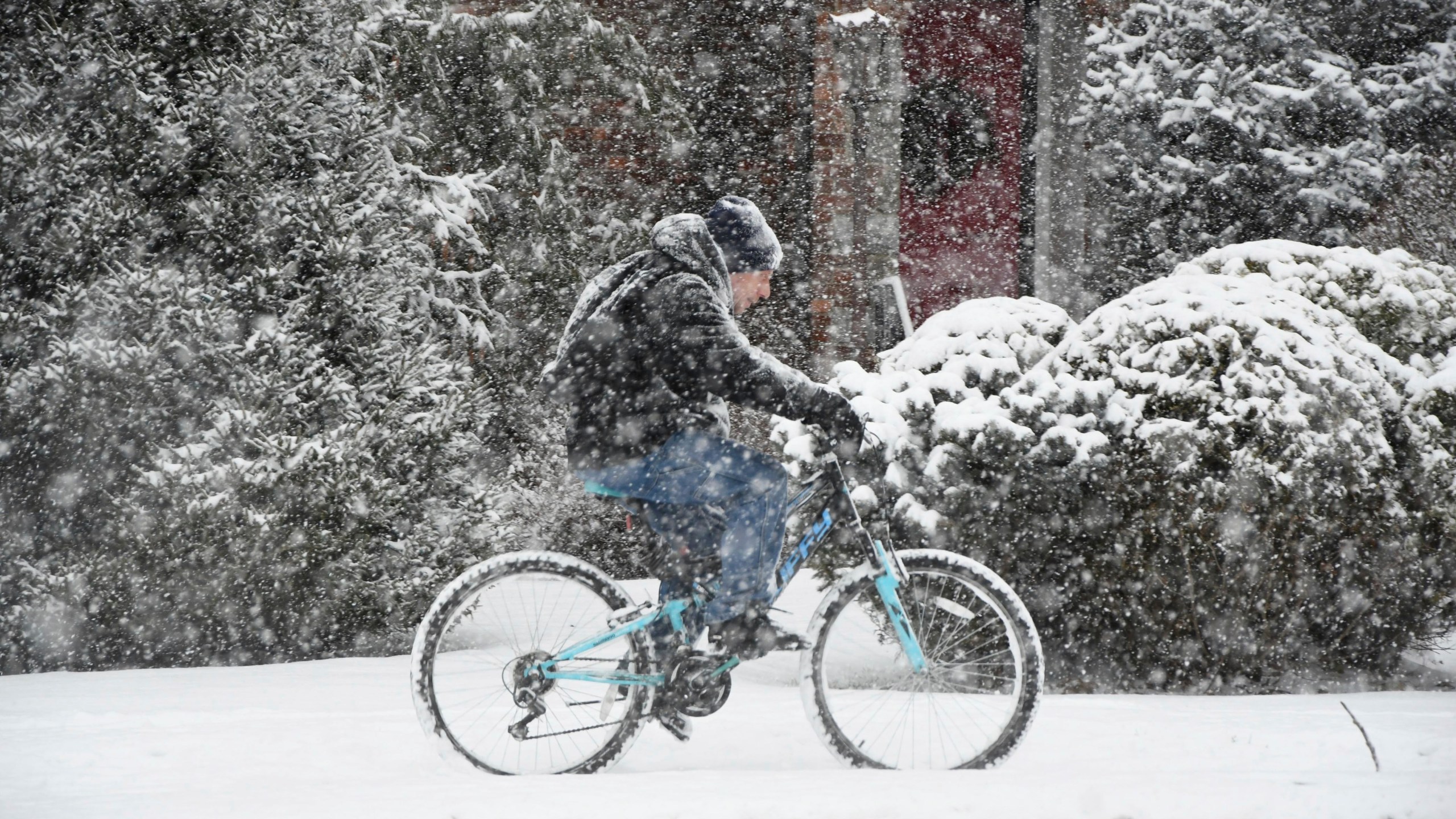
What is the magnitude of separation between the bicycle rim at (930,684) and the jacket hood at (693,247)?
3.36 ft

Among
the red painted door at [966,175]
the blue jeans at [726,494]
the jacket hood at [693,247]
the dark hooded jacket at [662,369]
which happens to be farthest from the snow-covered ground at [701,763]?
the red painted door at [966,175]

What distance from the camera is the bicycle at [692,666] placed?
Answer: 3.54 meters

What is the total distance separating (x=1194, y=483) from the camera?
486cm

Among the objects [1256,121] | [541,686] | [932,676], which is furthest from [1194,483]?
[1256,121]

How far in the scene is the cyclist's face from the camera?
3750mm

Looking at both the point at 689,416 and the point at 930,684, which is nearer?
the point at 689,416

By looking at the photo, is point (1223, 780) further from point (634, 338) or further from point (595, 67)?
point (595, 67)

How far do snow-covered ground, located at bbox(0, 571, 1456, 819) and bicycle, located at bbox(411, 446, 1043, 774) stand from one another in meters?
0.16

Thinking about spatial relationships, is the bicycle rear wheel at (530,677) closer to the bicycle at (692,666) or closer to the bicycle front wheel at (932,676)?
the bicycle at (692,666)

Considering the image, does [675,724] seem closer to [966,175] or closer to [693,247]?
[693,247]

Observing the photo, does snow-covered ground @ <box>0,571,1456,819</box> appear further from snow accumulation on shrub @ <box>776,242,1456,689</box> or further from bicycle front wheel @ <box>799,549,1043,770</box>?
snow accumulation on shrub @ <box>776,242,1456,689</box>

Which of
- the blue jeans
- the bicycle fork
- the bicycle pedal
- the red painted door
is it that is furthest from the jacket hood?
the red painted door

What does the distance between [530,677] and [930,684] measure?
122 cm

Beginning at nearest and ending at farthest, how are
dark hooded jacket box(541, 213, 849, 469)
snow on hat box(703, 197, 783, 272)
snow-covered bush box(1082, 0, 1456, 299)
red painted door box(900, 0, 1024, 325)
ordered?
dark hooded jacket box(541, 213, 849, 469)
snow on hat box(703, 197, 783, 272)
snow-covered bush box(1082, 0, 1456, 299)
red painted door box(900, 0, 1024, 325)
